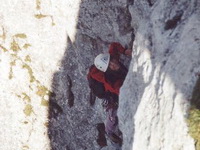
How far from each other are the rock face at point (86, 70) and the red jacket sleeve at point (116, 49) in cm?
58

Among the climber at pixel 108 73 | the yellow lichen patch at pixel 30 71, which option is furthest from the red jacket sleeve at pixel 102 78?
the yellow lichen patch at pixel 30 71

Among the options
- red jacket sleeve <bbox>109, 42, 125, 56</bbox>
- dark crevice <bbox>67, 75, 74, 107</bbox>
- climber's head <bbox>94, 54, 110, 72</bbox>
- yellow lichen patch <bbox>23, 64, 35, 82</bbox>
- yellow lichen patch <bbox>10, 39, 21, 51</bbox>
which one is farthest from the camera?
yellow lichen patch <bbox>23, 64, 35, 82</bbox>

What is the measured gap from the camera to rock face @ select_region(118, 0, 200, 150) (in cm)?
859

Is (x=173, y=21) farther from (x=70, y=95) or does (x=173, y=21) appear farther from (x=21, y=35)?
(x=21, y=35)

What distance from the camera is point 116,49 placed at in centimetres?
1338

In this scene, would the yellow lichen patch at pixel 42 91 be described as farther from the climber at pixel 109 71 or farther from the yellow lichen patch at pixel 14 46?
the climber at pixel 109 71

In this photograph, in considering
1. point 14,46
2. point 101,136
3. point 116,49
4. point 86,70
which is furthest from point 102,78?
point 14,46

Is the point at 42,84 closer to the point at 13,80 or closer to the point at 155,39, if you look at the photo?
the point at 13,80

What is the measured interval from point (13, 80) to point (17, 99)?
1373 millimetres

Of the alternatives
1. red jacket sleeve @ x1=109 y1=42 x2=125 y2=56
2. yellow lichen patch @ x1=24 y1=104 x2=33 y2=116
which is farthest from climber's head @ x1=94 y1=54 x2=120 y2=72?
yellow lichen patch @ x1=24 y1=104 x2=33 y2=116

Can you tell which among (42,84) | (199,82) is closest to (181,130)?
(199,82)

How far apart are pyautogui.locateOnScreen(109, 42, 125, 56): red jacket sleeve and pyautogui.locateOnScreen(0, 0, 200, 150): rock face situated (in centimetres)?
58

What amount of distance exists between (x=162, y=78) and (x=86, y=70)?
9.07m

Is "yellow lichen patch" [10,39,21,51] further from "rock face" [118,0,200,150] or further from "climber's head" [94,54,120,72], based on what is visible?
"rock face" [118,0,200,150]
